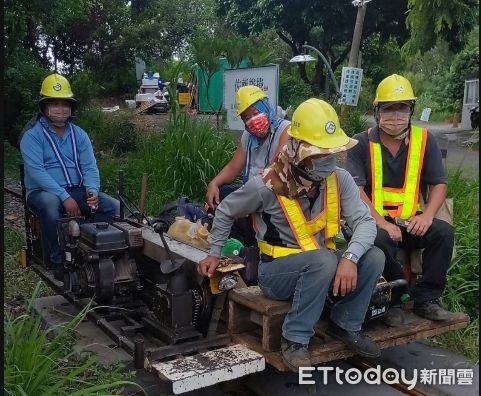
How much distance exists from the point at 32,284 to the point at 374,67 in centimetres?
2536

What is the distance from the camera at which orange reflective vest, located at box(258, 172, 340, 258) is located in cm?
332

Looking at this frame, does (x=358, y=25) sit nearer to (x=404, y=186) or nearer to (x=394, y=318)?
(x=404, y=186)

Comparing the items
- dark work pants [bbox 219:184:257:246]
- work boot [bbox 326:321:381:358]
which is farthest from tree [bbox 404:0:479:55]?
work boot [bbox 326:321:381:358]

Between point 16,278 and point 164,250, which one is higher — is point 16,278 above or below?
below

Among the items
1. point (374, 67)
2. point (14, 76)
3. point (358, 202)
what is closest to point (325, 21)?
point (374, 67)

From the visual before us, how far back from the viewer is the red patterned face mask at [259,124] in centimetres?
445

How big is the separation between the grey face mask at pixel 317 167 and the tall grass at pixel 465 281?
188cm

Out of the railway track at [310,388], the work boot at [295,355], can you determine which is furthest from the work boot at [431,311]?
the work boot at [295,355]

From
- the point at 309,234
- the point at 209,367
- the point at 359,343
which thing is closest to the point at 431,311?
the point at 359,343

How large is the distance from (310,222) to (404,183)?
1031mm

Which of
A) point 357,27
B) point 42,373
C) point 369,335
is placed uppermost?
point 357,27

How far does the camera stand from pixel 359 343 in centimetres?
332

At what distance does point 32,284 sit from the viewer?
5840 mm

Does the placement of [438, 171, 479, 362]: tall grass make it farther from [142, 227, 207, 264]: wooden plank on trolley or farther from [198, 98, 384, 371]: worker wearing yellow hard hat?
[142, 227, 207, 264]: wooden plank on trolley
